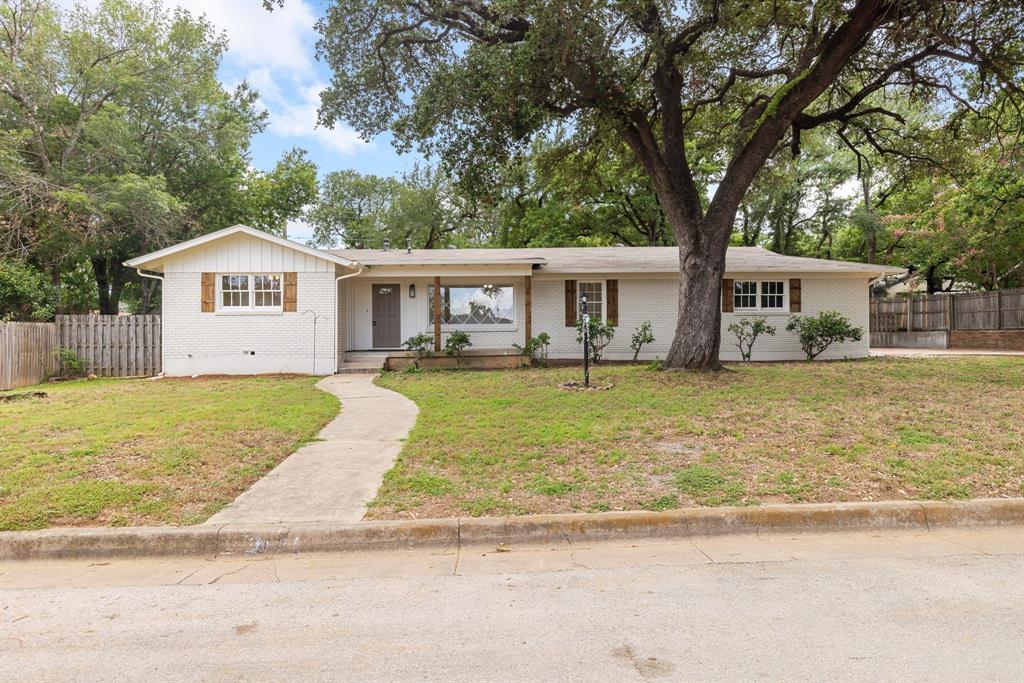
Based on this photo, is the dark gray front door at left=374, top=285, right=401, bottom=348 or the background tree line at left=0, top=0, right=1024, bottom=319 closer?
the background tree line at left=0, top=0, right=1024, bottom=319

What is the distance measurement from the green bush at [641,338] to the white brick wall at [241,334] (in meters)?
7.97

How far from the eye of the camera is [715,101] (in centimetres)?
1368

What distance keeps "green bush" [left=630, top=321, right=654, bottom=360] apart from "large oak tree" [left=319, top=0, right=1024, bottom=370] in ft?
11.5

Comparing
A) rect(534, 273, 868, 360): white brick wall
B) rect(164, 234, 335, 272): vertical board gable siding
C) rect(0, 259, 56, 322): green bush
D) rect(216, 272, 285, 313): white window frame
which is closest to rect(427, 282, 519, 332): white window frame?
rect(534, 273, 868, 360): white brick wall

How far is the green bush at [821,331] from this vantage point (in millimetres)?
14656

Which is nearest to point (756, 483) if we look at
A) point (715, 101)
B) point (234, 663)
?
point (234, 663)

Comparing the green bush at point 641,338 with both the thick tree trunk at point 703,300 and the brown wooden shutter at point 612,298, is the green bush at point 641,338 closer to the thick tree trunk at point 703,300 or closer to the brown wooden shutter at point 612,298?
the brown wooden shutter at point 612,298

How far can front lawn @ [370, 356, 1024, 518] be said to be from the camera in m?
4.52

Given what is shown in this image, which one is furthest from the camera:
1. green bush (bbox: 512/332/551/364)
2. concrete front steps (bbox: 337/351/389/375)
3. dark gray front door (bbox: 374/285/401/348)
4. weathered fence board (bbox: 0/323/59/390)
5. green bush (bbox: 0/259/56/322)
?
dark gray front door (bbox: 374/285/401/348)

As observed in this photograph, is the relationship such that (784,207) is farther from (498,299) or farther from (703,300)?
(703,300)

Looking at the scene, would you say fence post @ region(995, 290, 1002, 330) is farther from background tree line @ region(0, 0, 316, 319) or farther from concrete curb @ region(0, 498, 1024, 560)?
background tree line @ region(0, 0, 316, 319)

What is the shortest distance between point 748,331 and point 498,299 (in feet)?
23.3

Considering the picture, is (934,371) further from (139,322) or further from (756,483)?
(139,322)

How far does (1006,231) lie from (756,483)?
21859mm
